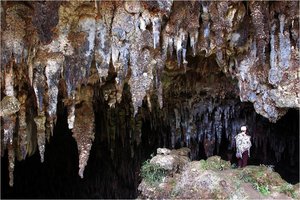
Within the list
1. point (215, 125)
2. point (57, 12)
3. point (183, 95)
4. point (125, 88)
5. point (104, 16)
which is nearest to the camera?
point (57, 12)

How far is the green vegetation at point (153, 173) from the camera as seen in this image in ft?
26.7

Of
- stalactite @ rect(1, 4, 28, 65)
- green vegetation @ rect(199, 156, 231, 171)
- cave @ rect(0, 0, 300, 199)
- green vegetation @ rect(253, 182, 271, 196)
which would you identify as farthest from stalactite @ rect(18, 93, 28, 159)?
green vegetation @ rect(253, 182, 271, 196)

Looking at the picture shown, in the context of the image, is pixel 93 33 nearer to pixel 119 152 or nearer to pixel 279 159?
pixel 119 152

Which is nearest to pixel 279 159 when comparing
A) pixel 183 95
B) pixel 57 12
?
pixel 183 95

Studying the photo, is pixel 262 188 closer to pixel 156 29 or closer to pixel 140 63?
pixel 140 63

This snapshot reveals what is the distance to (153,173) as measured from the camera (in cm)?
829

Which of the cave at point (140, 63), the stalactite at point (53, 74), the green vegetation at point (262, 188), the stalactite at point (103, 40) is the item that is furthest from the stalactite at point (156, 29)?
the green vegetation at point (262, 188)

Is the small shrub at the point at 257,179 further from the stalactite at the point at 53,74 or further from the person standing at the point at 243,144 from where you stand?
the stalactite at the point at 53,74

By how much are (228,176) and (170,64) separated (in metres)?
3.08

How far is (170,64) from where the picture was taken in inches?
368

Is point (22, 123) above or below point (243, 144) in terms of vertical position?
above

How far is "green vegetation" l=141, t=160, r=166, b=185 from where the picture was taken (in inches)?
320

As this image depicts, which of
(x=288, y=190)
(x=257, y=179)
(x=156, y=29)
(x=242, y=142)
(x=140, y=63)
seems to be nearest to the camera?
(x=288, y=190)

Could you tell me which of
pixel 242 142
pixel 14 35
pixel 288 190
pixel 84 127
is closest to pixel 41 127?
pixel 84 127
